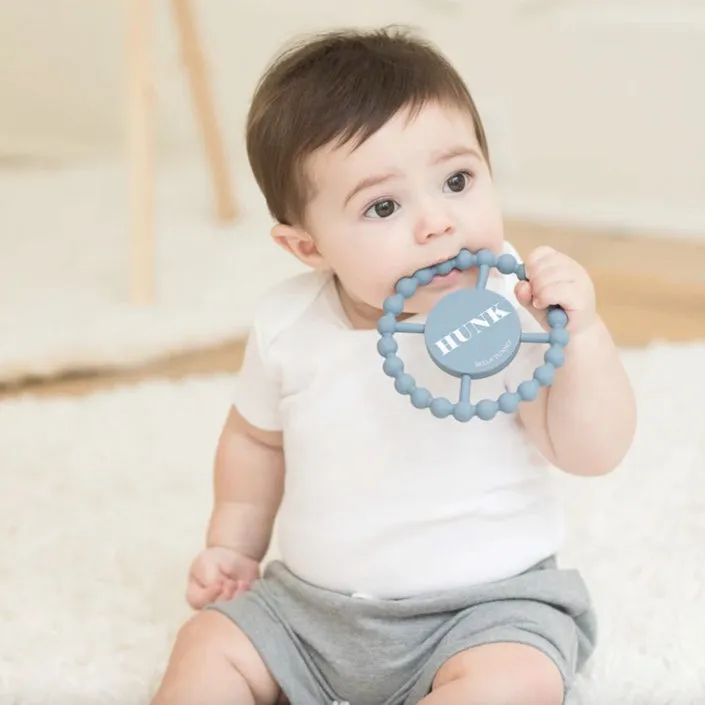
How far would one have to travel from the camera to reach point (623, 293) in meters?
1.60

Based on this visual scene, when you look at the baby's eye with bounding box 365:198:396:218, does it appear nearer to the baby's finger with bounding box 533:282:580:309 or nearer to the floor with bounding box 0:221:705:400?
the baby's finger with bounding box 533:282:580:309

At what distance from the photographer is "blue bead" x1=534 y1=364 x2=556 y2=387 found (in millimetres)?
703

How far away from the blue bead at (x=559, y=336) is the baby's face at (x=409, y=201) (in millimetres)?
85

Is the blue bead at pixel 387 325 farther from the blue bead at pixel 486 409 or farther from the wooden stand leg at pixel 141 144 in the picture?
the wooden stand leg at pixel 141 144

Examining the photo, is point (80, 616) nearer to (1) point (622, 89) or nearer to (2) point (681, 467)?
(2) point (681, 467)

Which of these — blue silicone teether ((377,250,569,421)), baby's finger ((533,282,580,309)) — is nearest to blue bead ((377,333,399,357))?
blue silicone teether ((377,250,569,421))

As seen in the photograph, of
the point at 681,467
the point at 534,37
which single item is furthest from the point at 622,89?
the point at 681,467

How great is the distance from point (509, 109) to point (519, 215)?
18 centimetres

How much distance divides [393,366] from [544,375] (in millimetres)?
98

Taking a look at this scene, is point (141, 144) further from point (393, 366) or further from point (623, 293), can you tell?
point (393, 366)

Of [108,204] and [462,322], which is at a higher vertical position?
[462,322]

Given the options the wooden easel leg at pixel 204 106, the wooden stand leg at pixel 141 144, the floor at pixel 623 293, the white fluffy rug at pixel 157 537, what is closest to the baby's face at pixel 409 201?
the white fluffy rug at pixel 157 537

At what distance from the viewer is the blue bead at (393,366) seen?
0.73 m

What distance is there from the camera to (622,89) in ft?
5.76
